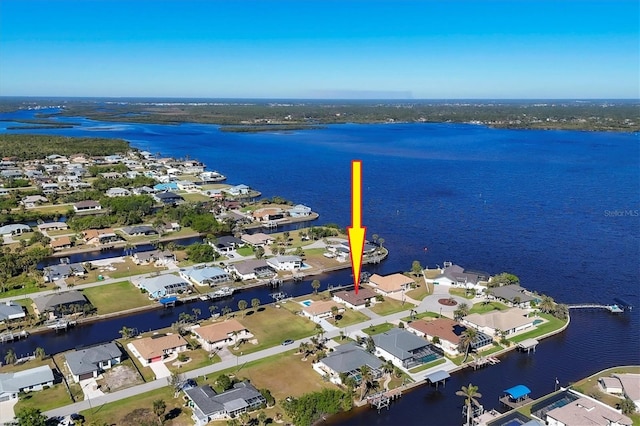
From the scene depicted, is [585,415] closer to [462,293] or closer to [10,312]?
[462,293]

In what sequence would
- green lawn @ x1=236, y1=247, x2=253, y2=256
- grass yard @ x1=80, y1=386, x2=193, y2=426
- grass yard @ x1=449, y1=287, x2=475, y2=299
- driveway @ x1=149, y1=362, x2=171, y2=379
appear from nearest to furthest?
grass yard @ x1=80, y1=386, x2=193, y2=426, driveway @ x1=149, y1=362, x2=171, y2=379, grass yard @ x1=449, y1=287, x2=475, y2=299, green lawn @ x1=236, y1=247, x2=253, y2=256

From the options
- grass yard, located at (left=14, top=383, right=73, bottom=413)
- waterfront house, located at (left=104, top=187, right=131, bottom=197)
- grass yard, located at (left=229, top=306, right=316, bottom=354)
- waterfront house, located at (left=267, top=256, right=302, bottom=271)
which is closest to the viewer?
grass yard, located at (left=14, top=383, right=73, bottom=413)

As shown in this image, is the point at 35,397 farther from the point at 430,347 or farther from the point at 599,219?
the point at 599,219

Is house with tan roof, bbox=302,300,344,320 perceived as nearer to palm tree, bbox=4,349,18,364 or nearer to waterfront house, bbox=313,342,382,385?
waterfront house, bbox=313,342,382,385

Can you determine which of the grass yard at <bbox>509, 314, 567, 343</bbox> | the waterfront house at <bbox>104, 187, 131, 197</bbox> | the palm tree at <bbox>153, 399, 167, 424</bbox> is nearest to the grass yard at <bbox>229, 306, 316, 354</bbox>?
the palm tree at <bbox>153, 399, 167, 424</bbox>

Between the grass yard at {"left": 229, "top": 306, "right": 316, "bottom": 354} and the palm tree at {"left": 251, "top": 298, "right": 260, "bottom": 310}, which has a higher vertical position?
the palm tree at {"left": 251, "top": 298, "right": 260, "bottom": 310}

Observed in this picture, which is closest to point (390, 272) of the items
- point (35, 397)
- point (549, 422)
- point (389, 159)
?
point (549, 422)

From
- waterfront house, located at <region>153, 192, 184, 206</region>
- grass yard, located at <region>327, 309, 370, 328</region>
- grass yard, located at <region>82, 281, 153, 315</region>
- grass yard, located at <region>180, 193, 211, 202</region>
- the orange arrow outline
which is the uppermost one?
the orange arrow outline
